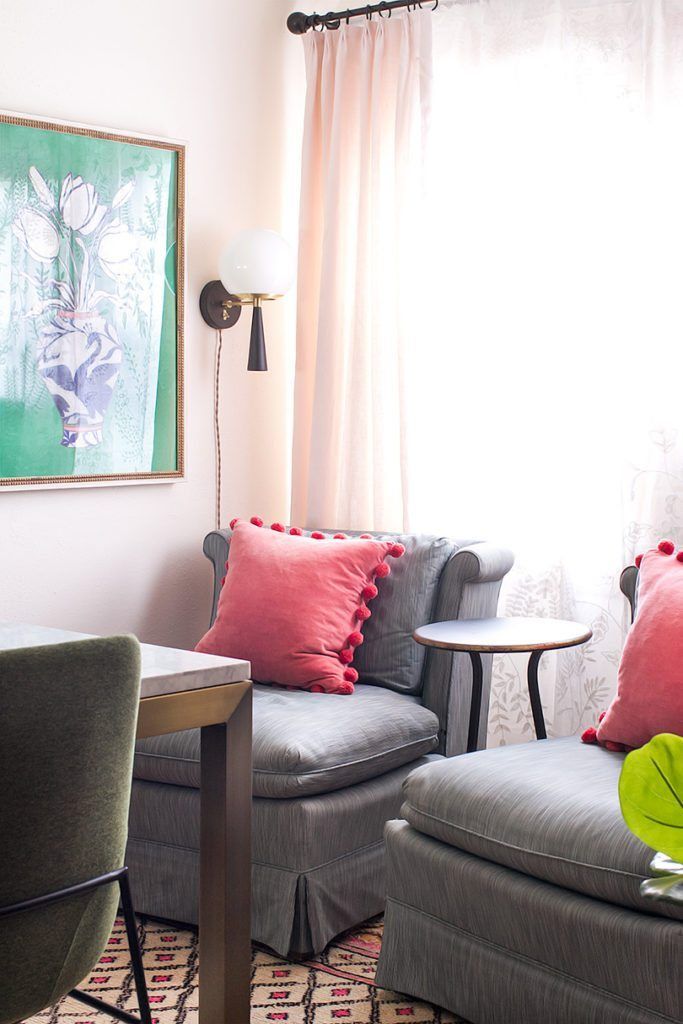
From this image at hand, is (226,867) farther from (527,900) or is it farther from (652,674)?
(652,674)

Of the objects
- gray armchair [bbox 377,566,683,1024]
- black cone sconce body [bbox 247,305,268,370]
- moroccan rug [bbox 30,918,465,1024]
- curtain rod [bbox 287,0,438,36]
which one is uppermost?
curtain rod [bbox 287,0,438,36]

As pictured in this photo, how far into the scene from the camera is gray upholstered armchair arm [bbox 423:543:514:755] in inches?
117

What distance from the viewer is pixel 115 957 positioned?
8.36 ft

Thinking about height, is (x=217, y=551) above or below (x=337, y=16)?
below

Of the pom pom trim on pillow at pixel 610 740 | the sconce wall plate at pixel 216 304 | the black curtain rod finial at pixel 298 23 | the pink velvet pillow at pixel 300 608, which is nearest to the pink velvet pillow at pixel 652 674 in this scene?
the pom pom trim on pillow at pixel 610 740

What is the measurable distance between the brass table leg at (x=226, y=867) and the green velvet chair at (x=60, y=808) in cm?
35

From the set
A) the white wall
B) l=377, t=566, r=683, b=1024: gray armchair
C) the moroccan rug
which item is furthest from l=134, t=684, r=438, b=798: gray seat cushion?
the white wall

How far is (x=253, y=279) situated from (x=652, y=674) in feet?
5.90

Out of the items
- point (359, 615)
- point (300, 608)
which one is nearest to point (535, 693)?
point (359, 615)

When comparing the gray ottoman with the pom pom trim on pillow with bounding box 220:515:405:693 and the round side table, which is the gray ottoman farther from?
the pom pom trim on pillow with bounding box 220:515:405:693

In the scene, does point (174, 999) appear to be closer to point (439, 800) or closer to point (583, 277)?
point (439, 800)

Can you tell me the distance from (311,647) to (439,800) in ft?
2.50

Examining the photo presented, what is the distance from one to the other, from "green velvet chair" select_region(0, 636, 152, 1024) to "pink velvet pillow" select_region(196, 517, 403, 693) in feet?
4.69

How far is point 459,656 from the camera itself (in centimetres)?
300
